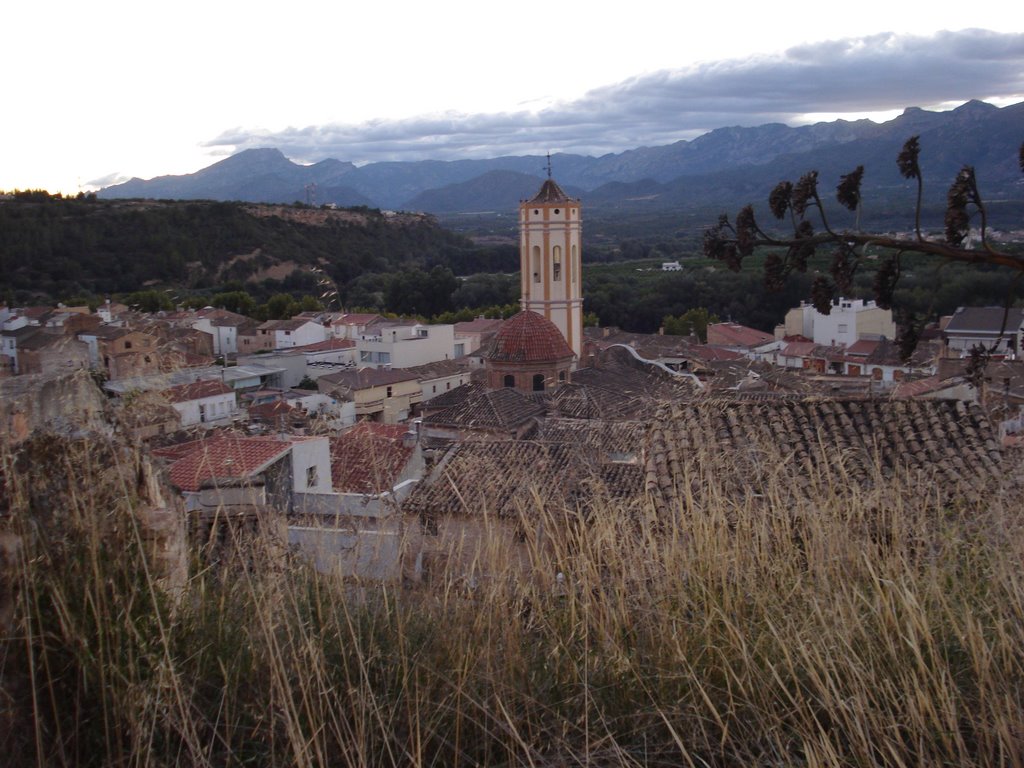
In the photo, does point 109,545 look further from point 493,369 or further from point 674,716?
point 493,369

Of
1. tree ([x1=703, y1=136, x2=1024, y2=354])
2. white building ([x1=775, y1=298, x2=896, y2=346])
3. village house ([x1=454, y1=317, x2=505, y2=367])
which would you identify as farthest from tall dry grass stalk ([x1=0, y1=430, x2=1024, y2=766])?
white building ([x1=775, y1=298, x2=896, y2=346])

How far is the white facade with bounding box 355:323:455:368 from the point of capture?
35719 millimetres

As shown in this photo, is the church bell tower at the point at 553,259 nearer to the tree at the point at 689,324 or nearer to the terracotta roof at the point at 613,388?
the terracotta roof at the point at 613,388

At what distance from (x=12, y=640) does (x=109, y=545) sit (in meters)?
0.30

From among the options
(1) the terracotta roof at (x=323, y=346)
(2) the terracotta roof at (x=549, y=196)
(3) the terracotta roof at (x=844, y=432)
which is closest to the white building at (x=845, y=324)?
(2) the terracotta roof at (x=549, y=196)

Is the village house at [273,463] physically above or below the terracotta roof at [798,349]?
above

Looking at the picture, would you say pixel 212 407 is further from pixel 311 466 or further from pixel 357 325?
pixel 357 325

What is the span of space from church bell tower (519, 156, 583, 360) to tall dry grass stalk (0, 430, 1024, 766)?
28.4 meters

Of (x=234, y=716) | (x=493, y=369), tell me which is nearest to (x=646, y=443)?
(x=234, y=716)

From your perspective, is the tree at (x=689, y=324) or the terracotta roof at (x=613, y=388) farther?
the tree at (x=689, y=324)

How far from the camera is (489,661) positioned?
2244 millimetres

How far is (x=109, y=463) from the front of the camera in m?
2.49

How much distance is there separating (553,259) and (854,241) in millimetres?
29041

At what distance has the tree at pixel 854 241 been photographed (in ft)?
8.06
